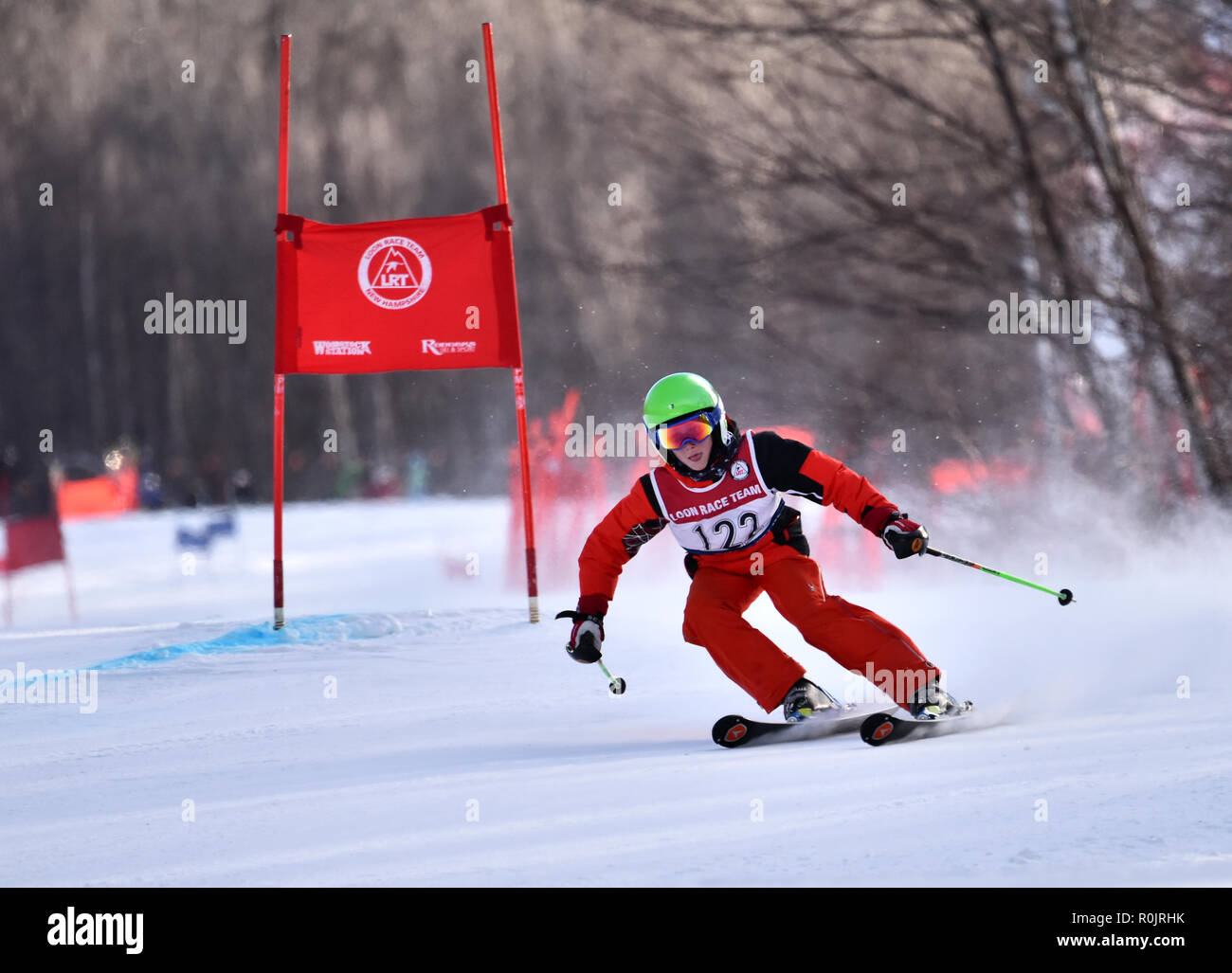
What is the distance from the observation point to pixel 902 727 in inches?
175

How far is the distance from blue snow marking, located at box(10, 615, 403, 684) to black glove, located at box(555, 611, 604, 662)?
2346 mm

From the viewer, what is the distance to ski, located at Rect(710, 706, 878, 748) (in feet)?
14.8

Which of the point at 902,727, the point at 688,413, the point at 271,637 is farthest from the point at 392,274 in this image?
the point at 902,727

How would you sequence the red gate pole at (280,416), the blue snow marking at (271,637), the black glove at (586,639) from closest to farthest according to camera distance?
the black glove at (586,639), the blue snow marking at (271,637), the red gate pole at (280,416)

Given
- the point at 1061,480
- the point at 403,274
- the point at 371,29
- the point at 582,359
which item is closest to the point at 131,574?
the point at 403,274

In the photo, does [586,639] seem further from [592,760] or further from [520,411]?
[520,411]

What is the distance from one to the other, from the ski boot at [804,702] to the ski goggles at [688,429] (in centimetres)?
92

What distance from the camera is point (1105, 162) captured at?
30.0 feet

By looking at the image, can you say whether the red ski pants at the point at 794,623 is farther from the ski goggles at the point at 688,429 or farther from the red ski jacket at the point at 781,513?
the ski goggles at the point at 688,429

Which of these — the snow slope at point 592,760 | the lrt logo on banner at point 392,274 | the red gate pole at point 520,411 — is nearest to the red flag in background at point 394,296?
the lrt logo on banner at point 392,274

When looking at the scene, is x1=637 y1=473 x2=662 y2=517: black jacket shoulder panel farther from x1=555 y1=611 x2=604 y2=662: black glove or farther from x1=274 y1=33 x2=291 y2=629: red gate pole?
x1=274 y1=33 x2=291 y2=629: red gate pole

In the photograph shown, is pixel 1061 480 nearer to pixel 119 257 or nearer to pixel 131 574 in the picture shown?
pixel 131 574

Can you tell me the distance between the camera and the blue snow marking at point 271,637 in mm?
6629

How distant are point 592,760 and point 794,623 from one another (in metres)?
1.02
